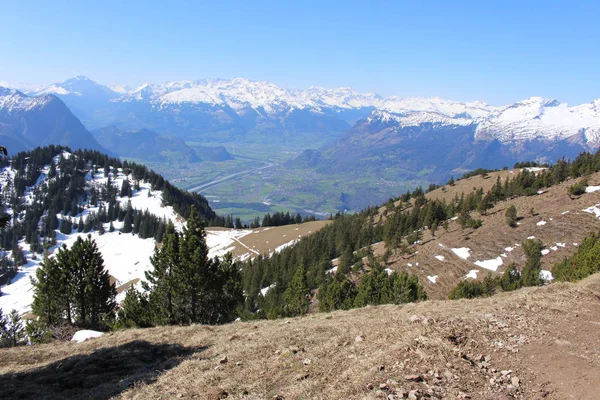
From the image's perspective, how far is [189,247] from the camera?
3656 cm

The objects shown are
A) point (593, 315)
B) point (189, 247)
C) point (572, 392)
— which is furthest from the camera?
point (189, 247)

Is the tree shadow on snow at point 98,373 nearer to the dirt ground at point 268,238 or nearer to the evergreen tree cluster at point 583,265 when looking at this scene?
the evergreen tree cluster at point 583,265

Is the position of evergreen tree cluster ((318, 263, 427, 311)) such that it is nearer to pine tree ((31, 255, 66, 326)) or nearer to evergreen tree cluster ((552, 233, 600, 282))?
evergreen tree cluster ((552, 233, 600, 282))

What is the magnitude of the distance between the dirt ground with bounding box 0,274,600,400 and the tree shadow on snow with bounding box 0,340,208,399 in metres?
0.06

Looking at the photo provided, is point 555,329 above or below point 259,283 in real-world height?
above

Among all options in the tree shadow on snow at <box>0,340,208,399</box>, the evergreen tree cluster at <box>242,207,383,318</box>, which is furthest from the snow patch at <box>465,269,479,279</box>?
the tree shadow on snow at <box>0,340,208,399</box>

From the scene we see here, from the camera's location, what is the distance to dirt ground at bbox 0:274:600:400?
11.4 meters

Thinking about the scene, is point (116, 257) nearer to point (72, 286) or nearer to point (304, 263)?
point (304, 263)

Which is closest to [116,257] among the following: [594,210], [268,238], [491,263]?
[268,238]

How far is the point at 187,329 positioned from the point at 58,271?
90.9 feet

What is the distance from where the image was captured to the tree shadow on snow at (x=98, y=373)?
49.0 ft

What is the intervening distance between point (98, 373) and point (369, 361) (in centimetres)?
1325

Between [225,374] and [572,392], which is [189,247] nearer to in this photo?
[225,374]

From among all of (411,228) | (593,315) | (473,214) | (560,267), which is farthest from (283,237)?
(593,315)
